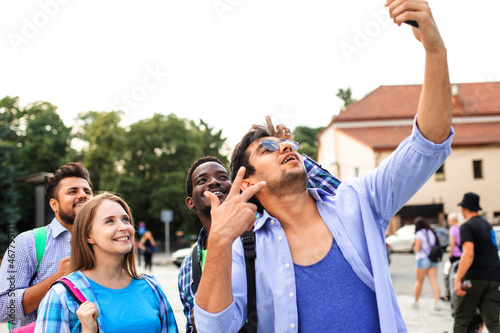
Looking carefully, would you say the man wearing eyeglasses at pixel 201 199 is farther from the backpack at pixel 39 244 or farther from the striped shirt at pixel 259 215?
the backpack at pixel 39 244

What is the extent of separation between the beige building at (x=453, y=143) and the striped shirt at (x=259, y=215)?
31.2 metres

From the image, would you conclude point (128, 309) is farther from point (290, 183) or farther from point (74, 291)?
point (290, 183)

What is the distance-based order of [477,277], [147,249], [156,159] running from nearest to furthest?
[477,277], [147,249], [156,159]

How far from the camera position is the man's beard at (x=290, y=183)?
2.34 metres

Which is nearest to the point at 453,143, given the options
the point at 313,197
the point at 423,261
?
the point at 423,261

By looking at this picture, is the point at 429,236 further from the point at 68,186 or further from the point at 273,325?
the point at 273,325

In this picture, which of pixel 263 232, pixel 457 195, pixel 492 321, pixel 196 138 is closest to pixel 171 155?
pixel 196 138

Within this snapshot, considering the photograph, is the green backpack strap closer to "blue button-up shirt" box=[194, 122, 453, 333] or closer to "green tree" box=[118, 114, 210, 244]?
"blue button-up shirt" box=[194, 122, 453, 333]


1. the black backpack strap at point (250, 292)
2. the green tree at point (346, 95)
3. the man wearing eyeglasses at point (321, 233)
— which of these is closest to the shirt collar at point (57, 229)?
the man wearing eyeglasses at point (321, 233)

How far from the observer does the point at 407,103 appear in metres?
43.9

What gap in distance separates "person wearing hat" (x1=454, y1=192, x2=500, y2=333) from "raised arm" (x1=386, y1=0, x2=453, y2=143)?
4395 mm

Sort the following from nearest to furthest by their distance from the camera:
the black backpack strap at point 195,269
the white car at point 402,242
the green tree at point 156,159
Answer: the black backpack strap at point 195,269 → the white car at point 402,242 → the green tree at point 156,159

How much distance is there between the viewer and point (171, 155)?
4106 centimetres

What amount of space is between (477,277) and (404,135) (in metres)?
35.5
